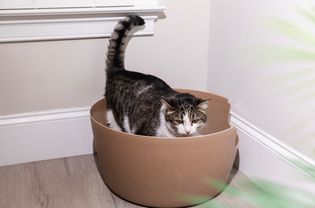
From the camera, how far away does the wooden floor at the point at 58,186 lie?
4.69 ft

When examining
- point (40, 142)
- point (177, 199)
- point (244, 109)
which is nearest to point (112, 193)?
point (177, 199)

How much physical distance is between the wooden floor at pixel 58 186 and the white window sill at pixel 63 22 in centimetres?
57

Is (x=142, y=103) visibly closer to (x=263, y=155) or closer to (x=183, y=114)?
(x=183, y=114)

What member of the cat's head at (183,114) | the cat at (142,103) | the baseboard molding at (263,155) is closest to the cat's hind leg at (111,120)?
the cat at (142,103)

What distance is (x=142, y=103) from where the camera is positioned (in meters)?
1.53

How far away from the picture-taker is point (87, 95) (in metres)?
1.76

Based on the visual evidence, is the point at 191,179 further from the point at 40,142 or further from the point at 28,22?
the point at 28,22

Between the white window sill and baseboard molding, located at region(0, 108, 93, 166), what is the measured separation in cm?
35

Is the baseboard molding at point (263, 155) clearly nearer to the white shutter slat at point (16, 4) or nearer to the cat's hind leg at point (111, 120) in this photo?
the cat's hind leg at point (111, 120)

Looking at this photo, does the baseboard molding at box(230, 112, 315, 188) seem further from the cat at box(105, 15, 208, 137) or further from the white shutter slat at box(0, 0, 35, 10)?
the white shutter slat at box(0, 0, 35, 10)

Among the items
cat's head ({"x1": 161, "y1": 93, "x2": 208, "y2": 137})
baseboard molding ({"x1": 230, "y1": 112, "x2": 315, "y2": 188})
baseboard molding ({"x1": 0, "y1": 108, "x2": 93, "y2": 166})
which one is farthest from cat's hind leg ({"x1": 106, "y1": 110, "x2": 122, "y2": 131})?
baseboard molding ({"x1": 230, "y1": 112, "x2": 315, "y2": 188})

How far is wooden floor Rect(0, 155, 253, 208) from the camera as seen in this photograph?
1431mm

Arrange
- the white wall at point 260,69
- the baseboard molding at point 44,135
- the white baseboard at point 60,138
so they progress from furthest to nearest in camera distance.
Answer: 1. the baseboard molding at point 44,135
2. the white baseboard at point 60,138
3. the white wall at point 260,69

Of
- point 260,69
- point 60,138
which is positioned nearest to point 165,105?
point 260,69
